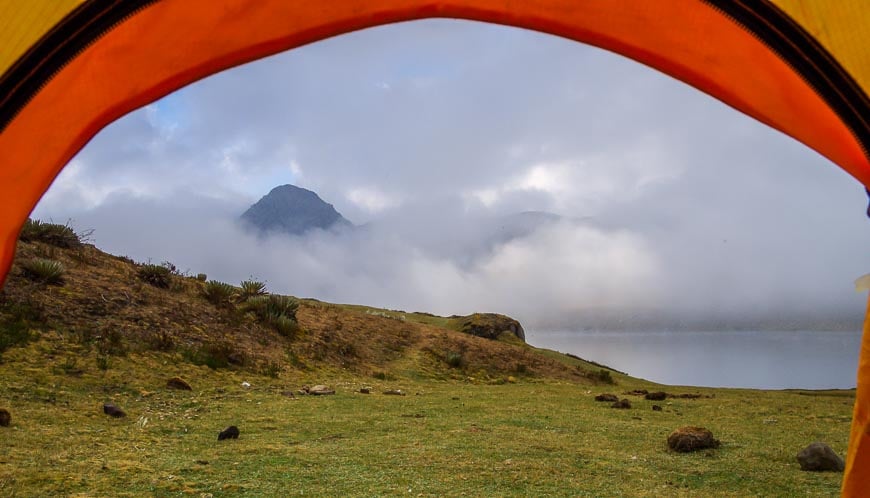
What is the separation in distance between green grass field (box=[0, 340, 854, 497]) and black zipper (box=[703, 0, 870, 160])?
3.10m

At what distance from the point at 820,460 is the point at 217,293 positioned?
12.4m

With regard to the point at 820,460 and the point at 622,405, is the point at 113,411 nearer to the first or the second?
the point at 820,460

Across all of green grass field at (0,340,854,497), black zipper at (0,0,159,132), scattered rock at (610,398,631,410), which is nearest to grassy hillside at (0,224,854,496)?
green grass field at (0,340,854,497)

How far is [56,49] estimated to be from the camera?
7.75ft

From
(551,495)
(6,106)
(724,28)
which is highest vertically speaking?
(724,28)

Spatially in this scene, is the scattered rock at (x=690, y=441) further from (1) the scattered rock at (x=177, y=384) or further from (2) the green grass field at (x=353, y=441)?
(1) the scattered rock at (x=177, y=384)

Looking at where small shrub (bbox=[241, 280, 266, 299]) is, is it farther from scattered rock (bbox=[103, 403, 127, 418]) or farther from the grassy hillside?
scattered rock (bbox=[103, 403, 127, 418])

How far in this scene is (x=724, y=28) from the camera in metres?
2.69

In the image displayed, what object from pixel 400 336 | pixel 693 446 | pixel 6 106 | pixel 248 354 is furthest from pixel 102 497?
pixel 400 336

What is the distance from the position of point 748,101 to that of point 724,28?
0.35 m

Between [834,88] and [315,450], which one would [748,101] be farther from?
[315,450]

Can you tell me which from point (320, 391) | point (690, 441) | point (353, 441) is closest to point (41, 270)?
point (320, 391)

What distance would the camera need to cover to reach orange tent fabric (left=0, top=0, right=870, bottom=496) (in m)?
2.27

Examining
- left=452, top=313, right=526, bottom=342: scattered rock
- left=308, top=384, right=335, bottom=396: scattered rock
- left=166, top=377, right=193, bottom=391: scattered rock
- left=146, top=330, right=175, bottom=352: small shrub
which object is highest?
left=452, top=313, right=526, bottom=342: scattered rock
